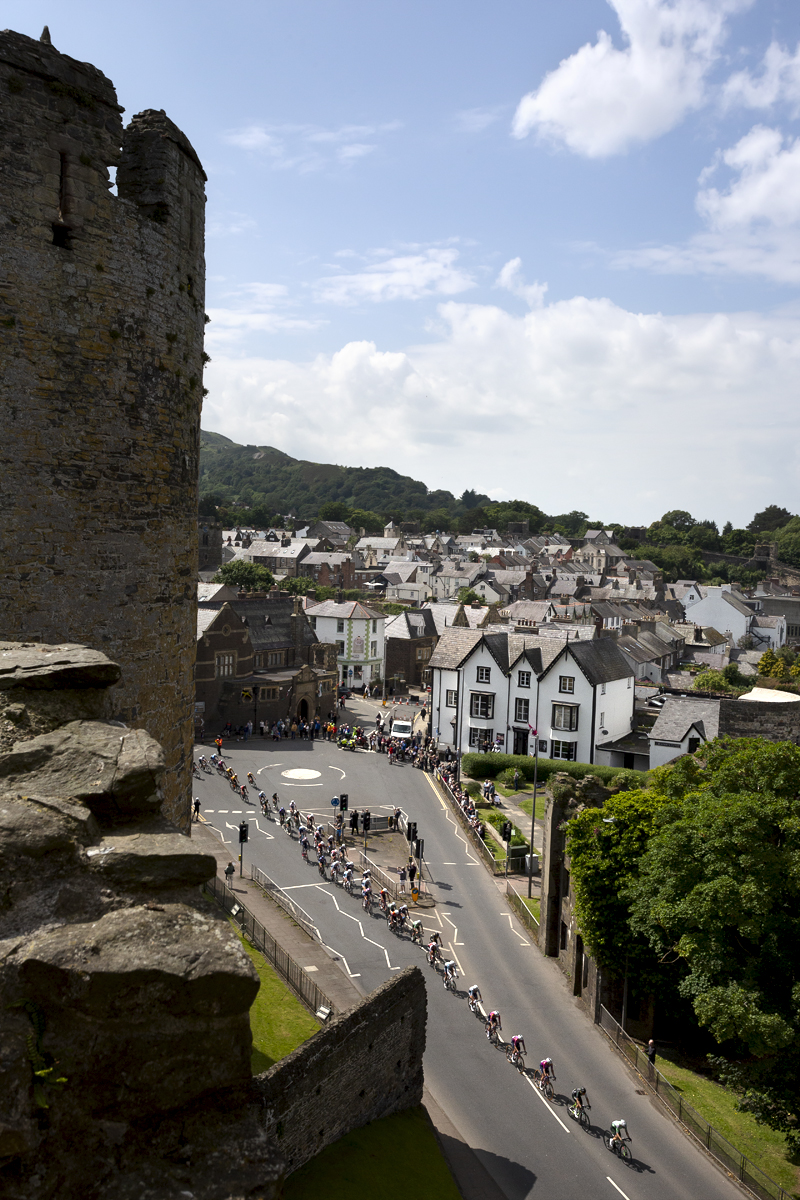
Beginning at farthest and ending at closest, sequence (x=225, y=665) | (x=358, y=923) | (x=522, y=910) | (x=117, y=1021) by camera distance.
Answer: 1. (x=225, y=665)
2. (x=522, y=910)
3. (x=358, y=923)
4. (x=117, y=1021)

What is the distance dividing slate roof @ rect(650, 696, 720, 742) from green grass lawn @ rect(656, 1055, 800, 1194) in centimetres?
2287

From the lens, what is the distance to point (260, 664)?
65938mm

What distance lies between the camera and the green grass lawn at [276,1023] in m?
19.0

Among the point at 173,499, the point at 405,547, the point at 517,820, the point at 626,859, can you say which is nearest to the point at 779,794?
the point at 626,859

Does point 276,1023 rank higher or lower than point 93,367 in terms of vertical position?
lower

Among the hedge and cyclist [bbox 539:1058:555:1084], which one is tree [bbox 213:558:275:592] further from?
cyclist [bbox 539:1058:555:1084]

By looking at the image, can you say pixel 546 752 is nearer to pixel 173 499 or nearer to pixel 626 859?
pixel 626 859

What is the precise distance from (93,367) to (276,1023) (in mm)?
16959

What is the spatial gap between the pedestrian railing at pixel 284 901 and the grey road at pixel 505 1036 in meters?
0.38

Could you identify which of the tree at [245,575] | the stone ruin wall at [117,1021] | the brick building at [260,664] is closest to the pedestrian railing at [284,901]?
A: the brick building at [260,664]

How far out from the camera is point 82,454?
9.25 meters

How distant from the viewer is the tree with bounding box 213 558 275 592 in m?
110

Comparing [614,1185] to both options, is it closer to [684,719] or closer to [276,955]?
[276,955]

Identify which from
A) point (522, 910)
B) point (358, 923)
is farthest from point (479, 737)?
point (358, 923)
